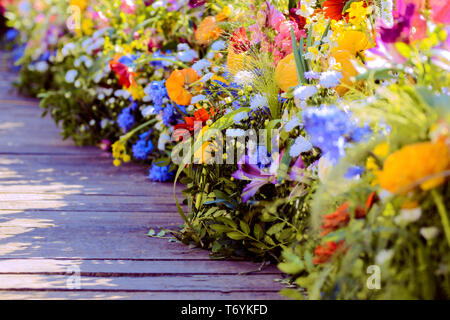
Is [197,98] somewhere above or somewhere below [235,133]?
Result: above

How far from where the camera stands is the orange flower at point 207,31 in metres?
2.21

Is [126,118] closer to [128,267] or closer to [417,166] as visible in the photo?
[128,267]

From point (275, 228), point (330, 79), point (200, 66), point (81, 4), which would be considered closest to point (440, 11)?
point (330, 79)

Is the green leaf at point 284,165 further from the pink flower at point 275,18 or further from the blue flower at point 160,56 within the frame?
the blue flower at point 160,56

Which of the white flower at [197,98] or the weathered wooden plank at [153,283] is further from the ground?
the white flower at [197,98]

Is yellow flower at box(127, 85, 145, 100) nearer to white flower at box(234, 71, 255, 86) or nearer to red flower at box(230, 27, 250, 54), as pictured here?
red flower at box(230, 27, 250, 54)

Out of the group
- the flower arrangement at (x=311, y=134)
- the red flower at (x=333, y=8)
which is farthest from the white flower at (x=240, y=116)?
the red flower at (x=333, y=8)

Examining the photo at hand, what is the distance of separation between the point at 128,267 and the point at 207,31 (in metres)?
1.07

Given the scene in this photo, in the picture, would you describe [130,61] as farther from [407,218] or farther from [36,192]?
[407,218]

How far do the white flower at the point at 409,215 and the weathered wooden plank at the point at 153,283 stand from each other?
1.49 ft

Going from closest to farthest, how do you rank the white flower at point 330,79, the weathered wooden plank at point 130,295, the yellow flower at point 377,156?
1. the yellow flower at point 377,156
2. the weathered wooden plank at point 130,295
3. the white flower at point 330,79

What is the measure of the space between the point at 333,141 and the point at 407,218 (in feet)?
0.68

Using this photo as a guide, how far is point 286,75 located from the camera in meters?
1.60

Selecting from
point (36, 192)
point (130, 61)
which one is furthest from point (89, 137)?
point (36, 192)
